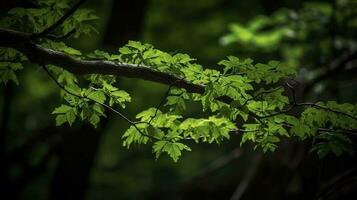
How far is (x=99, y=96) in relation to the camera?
2.91 m

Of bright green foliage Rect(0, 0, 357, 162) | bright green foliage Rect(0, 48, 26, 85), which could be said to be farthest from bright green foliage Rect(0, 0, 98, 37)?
bright green foliage Rect(0, 48, 26, 85)

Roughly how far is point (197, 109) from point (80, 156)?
3.92 metres

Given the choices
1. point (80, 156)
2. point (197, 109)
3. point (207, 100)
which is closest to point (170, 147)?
point (207, 100)

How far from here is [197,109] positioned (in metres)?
9.29

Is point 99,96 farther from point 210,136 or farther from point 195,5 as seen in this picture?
point 195,5

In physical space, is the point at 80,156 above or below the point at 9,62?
below

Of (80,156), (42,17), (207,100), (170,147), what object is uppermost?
(42,17)

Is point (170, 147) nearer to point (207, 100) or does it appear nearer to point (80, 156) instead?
point (207, 100)

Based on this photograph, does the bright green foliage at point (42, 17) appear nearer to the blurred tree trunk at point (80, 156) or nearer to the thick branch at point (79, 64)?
the thick branch at point (79, 64)

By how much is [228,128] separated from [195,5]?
676 centimetres

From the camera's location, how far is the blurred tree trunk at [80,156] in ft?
19.2

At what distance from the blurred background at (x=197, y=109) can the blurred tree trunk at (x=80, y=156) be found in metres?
0.01

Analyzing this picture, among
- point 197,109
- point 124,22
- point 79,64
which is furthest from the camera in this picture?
point 197,109

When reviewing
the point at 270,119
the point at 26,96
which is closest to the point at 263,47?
the point at 270,119
